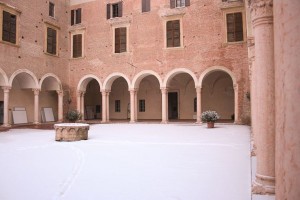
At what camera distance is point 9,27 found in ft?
57.7

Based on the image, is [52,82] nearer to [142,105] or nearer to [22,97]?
[22,97]

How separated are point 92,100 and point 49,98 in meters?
5.18

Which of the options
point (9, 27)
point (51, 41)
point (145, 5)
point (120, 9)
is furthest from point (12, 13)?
point (145, 5)

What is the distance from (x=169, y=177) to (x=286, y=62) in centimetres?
343

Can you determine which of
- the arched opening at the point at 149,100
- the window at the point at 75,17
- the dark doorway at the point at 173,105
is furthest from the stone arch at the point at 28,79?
the dark doorway at the point at 173,105

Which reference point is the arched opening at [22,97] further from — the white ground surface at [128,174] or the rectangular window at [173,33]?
the white ground surface at [128,174]

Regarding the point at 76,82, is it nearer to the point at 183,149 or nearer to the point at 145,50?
the point at 145,50

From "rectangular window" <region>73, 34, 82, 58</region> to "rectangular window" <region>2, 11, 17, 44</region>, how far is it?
558 centimetres

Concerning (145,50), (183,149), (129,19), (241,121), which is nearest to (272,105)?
(183,149)

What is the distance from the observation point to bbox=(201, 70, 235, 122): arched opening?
71.4ft

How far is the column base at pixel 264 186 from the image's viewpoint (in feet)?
12.4

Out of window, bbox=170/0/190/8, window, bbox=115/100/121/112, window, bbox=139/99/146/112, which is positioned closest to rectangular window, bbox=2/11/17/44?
window, bbox=115/100/121/112

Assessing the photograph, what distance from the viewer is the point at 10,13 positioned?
17.6m

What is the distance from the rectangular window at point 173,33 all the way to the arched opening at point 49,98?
9.97m
